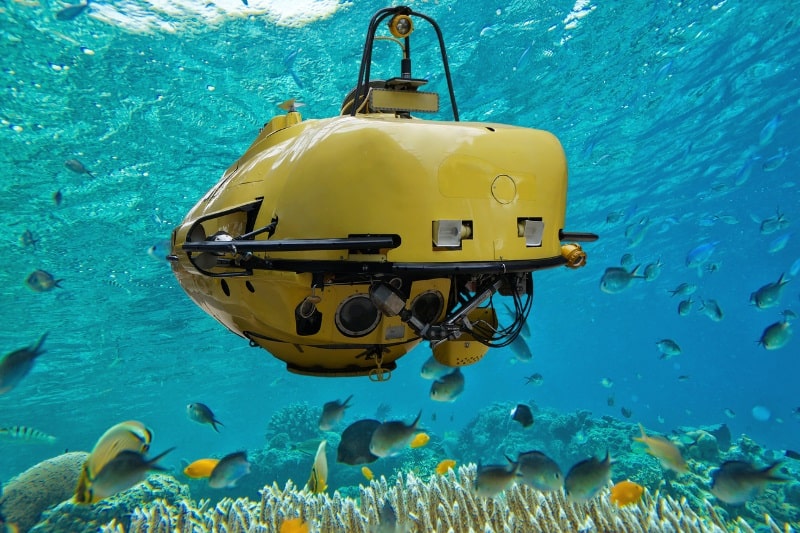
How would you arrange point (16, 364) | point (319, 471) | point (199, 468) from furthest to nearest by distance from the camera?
1. point (199, 468)
2. point (319, 471)
3. point (16, 364)

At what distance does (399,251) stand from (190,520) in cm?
532

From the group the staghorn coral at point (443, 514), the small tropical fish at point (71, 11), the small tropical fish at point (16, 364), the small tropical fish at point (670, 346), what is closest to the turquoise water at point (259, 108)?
the small tropical fish at point (71, 11)

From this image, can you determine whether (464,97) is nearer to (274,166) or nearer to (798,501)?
(274,166)

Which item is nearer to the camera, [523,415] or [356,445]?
[356,445]

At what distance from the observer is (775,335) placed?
8.65 metres

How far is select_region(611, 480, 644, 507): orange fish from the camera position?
5249mm

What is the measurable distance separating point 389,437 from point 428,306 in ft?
11.4

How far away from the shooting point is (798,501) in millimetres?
11617

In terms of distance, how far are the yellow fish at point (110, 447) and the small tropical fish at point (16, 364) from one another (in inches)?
52.8

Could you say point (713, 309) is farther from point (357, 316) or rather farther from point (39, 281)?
point (39, 281)

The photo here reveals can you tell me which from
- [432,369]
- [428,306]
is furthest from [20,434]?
[428,306]

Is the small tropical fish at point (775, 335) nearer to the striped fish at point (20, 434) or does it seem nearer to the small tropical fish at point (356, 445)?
the small tropical fish at point (356, 445)

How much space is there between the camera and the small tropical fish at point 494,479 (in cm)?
506

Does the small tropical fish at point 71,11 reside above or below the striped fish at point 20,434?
above
